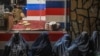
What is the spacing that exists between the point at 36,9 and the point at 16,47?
0.78 metres

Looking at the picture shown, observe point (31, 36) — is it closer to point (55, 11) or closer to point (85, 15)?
point (55, 11)

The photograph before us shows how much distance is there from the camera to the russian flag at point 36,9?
4.79 meters

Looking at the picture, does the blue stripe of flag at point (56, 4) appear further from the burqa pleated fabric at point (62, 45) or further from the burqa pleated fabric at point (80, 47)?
the burqa pleated fabric at point (80, 47)

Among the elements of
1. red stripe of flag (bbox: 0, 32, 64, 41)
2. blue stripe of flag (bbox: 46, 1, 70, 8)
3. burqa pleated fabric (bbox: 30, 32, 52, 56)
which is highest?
blue stripe of flag (bbox: 46, 1, 70, 8)

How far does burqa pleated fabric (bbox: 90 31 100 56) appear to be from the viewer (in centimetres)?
430

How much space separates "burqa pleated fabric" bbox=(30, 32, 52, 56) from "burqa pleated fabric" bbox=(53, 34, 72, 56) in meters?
0.12

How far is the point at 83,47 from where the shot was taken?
427 centimetres

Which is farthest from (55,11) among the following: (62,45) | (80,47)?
(80,47)

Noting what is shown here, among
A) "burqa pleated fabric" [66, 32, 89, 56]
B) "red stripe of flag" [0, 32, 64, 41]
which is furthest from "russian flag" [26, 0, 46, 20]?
"burqa pleated fabric" [66, 32, 89, 56]

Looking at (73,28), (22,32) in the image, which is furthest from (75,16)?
(22,32)

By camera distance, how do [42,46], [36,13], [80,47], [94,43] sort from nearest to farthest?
[80,47] < [94,43] < [42,46] < [36,13]

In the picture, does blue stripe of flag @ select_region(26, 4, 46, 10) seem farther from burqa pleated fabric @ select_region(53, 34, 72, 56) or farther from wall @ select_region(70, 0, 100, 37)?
burqa pleated fabric @ select_region(53, 34, 72, 56)

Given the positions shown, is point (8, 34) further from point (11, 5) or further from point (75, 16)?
point (75, 16)

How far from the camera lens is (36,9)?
4840 millimetres
